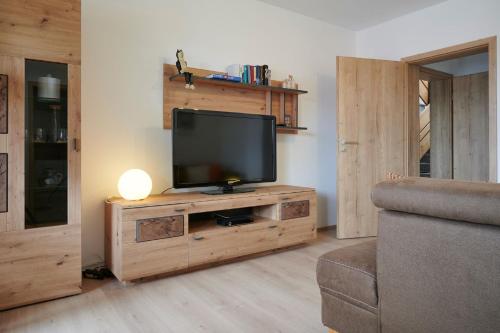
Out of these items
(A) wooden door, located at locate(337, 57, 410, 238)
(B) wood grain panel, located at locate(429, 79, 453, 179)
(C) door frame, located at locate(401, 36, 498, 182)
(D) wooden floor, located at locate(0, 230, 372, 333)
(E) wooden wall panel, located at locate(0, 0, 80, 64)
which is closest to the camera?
(D) wooden floor, located at locate(0, 230, 372, 333)

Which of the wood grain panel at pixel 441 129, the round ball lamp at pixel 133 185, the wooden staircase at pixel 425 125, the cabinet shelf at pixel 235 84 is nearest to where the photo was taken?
the round ball lamp at pixel 133 185

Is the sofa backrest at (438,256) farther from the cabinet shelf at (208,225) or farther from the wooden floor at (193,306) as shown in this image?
the cabinet shelf at (208,225)

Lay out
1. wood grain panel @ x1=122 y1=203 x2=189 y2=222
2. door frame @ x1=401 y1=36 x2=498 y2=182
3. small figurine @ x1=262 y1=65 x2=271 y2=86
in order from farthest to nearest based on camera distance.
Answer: small figurine @ x1=262 y1=65 x2=271 y2=86
door frame @ x1=401 y1=36 x2=498 y2=182
wood grain panel @ x1=122 y1=203 x2=189 y2=222

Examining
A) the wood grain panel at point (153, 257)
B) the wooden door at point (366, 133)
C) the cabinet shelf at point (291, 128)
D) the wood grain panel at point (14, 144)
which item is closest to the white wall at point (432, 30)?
the wooden door at point (366, 133)

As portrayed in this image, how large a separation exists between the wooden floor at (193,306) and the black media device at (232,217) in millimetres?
374

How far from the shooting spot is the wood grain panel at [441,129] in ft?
17.0

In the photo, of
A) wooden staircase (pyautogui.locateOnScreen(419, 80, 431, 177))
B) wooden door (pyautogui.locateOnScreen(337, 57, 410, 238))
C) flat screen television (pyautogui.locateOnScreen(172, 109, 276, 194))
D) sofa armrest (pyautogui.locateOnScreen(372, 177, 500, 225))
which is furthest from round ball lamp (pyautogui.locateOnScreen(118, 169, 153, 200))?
wooden staircase (pyautogui.locateOnScreen(419, 80, 431, 177))

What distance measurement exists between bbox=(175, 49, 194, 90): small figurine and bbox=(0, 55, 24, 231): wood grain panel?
1.15 m

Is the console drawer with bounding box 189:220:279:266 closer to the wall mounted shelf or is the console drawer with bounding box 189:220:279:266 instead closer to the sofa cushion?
the wall mounted shelf

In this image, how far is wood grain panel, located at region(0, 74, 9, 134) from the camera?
1.98m

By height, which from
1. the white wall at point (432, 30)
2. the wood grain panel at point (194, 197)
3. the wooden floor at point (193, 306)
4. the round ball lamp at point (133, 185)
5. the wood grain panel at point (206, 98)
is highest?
the white wall at point (432, 30)

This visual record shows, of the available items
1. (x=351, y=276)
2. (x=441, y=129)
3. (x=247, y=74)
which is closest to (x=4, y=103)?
(x=247, y=74)

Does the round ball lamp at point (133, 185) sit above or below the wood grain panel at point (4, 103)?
below

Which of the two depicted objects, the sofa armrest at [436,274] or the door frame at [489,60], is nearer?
the sofa armrest at [436,274]
